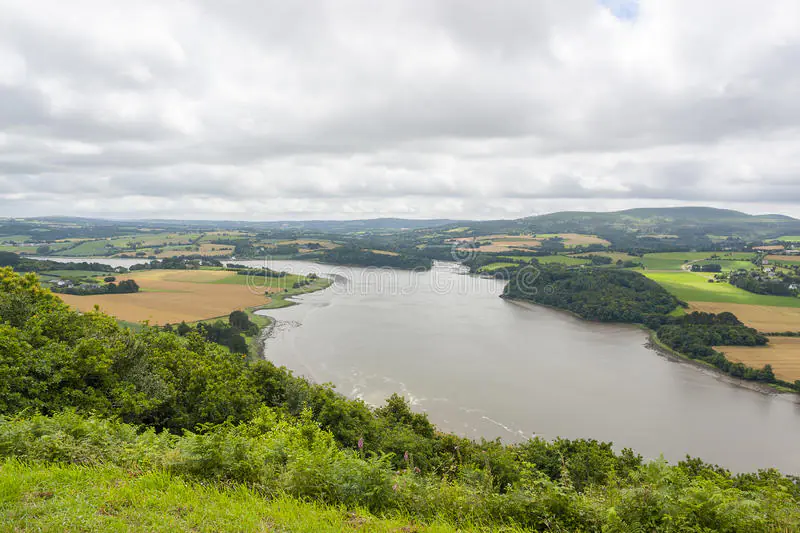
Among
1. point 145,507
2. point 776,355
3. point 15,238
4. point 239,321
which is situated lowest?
point 776,355

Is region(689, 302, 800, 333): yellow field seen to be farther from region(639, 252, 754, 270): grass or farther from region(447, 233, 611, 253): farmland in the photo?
region(447, 233, 611, 253): farmland

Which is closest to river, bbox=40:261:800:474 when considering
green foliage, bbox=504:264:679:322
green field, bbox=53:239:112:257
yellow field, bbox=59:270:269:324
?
green foliage, bbox=504:264:679:322

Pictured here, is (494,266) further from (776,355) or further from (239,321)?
(239,321)

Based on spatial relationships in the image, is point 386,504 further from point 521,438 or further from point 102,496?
point 521,438

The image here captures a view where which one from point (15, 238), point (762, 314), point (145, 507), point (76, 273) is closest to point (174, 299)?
point (76, 273)

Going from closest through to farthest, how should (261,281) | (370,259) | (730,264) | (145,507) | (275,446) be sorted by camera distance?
1. (145,507)
2. (275,446)
3. (261,281)
4. (730,264)
5. (370,259)

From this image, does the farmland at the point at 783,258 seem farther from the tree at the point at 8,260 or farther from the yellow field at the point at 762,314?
the tree at the point at 8,260

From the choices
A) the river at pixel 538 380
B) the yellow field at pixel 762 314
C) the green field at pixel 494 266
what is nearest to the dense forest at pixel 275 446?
the river at pixel 538 380
